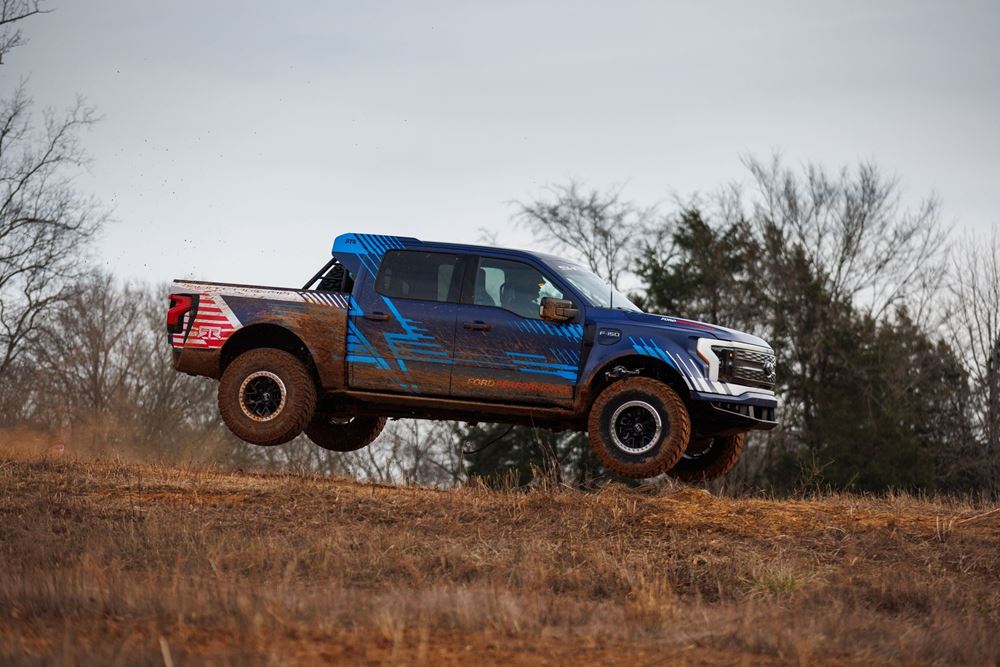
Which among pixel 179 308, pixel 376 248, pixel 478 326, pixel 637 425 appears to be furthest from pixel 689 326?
pixel 179 308

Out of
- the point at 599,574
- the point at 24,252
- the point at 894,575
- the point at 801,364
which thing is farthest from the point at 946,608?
the point at 24,252

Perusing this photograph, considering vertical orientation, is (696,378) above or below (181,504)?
above

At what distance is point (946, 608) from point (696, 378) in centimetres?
370

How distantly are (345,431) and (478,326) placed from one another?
285cm

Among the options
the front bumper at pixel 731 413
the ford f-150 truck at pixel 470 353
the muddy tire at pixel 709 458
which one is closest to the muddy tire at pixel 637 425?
the ford f-150 truck at pixel 470 353

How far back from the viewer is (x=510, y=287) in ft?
33.2

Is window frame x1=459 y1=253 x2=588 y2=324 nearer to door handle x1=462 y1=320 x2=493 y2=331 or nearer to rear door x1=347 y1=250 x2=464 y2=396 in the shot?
rear door x1=347 y1=250 x2=464 y2=396

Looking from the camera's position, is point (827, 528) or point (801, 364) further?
point (801, 364)

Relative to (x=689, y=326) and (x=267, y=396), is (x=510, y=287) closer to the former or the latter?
(x=689, y=326)

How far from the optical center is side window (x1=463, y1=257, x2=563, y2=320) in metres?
Result: 10.0

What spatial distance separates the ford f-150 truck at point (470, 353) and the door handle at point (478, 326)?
0.02 m

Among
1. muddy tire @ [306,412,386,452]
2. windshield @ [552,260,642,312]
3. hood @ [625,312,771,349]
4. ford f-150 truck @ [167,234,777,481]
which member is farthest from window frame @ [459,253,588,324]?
muddy tire @ [306,412,386,452]

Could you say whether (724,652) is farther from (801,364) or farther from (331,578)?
(801,364)

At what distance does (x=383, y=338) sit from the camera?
402 inches
